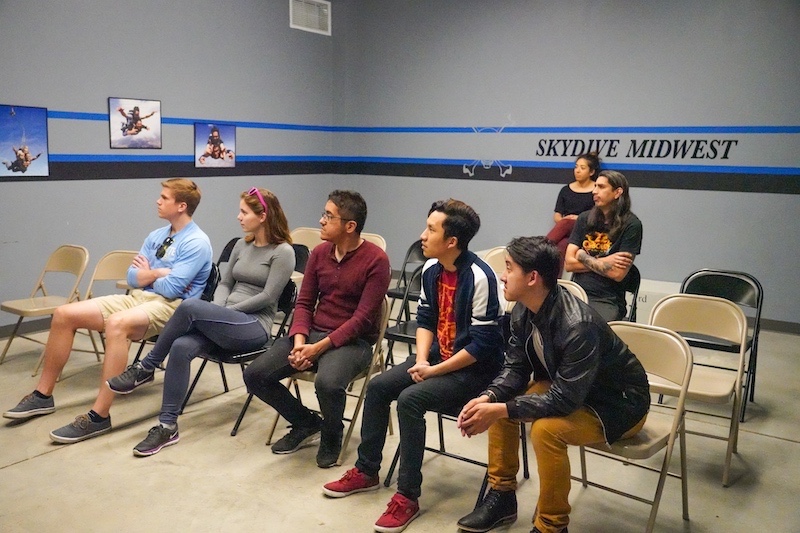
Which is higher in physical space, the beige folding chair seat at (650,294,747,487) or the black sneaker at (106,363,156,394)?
the beige folding chair seat at (650,294,747,487)

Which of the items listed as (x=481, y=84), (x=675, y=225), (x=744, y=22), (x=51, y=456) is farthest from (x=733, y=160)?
(x=51, y=456)

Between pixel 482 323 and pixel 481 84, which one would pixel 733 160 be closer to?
pixel 481 84

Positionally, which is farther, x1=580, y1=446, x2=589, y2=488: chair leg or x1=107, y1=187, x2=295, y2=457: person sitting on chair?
x1=107, y1=187, x2=295, y2=457: person sitting on chair

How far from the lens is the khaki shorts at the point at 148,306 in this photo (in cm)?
397

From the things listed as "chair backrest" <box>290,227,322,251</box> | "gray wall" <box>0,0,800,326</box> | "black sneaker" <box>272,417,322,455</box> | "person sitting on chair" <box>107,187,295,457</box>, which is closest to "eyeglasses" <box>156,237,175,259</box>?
"person sitting on chair" <box>107,187,295,457</box>

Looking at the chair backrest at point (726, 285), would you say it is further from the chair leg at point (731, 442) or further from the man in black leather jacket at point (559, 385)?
the man in black leather jacket at point (559, 385)

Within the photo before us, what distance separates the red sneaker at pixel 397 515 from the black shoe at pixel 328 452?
57cm

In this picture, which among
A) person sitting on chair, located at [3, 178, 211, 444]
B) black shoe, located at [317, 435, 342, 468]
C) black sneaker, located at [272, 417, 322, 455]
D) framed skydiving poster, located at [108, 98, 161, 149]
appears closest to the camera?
black shoe, located at [317, 435, 342, 468]

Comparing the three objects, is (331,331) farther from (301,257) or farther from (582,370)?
(582,370)

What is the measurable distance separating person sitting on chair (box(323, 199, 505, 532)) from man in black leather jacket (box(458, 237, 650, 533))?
300mm

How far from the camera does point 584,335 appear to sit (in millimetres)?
2518

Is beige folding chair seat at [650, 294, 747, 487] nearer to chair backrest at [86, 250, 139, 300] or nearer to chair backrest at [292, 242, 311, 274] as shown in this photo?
chair backrest at [292, 242, 311, 274]

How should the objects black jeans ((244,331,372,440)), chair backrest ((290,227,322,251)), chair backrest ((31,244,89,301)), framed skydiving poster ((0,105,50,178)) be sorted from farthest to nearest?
chair backrest ((290,227,322,251))
framed skydiving poster ((0,105,50,178))
chair backrest ((31,244,89,301))
black jeans ((244,331,372,440))

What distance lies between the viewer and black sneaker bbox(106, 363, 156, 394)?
3662mm
